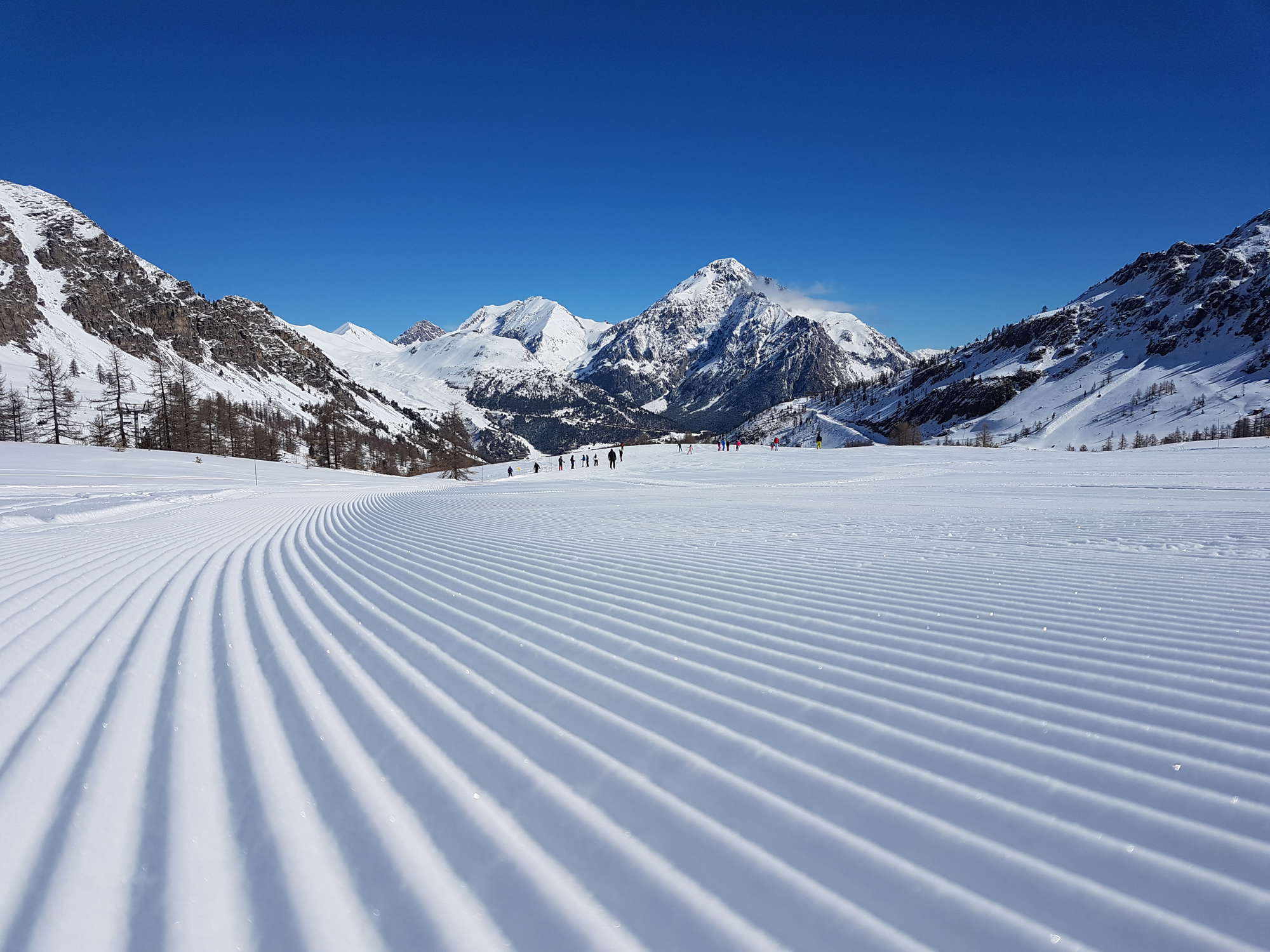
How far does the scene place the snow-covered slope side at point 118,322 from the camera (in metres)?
125

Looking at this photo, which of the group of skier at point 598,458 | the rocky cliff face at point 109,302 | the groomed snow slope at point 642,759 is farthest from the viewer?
the rocky cliff face at point 109,302

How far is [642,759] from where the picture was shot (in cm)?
264

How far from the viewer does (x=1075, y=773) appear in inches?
95.7

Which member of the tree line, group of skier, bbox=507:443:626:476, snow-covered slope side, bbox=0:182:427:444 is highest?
snow-covered slope side, bbox=0:182:427:444

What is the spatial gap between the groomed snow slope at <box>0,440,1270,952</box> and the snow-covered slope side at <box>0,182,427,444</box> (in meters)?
130

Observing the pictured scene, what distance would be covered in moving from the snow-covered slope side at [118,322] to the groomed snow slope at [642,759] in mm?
129931

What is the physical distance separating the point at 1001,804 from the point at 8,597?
797 centimetres

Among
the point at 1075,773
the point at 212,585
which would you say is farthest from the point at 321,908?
the point at 212,585

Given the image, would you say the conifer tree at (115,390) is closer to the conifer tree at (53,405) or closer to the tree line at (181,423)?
the tree line at (181,423)

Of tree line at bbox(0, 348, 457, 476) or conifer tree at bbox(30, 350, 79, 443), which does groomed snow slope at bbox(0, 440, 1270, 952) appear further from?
conifer tree at bbox(30, 350, 79, 443)

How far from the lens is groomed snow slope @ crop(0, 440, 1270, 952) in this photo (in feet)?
5.70

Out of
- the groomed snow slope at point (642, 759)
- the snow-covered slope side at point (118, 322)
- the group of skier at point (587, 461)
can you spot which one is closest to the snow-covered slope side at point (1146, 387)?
the group of skier at point (587, 461)

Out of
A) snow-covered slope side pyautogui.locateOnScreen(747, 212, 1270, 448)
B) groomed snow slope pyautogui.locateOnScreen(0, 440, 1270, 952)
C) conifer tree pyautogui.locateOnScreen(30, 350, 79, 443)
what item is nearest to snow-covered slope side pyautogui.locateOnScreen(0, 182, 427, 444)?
conifer tree pyautogui.locateOnScreen(30, 350, 79, 443)

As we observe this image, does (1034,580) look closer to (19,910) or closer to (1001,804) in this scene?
(1001,804)
